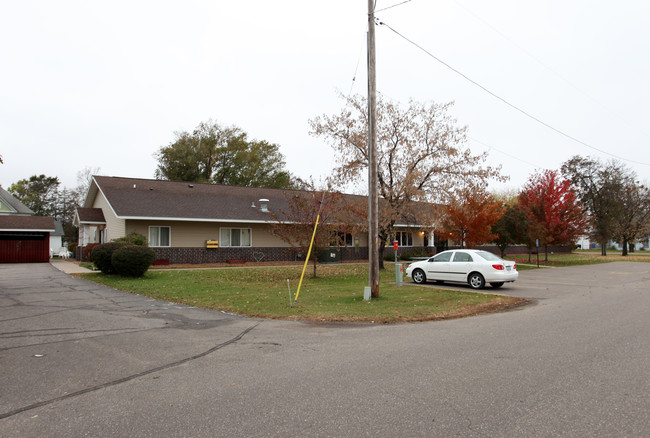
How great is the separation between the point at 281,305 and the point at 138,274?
949 centimetres

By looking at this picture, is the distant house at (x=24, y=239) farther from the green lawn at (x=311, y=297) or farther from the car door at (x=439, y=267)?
the car door at (x=439, y=267)

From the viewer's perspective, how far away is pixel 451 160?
22172 mm

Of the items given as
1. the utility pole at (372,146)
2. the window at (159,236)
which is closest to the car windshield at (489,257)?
the utility pole at (372,146)

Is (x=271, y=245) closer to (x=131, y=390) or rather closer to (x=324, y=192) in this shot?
(x=324, y=192)

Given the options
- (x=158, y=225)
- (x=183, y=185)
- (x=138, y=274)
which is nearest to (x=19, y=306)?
(x=138, y=274)

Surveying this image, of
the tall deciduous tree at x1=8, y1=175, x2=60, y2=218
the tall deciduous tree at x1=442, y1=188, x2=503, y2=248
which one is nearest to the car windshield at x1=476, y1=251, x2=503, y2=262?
the tall deciduous tree at x1=442, y1=188, x2=503, y2=248

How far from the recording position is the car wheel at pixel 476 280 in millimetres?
16406

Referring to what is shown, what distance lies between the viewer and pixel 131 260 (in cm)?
1769

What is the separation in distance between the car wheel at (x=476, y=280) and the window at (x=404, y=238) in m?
19.8

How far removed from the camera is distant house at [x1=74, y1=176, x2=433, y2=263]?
83.9 feet

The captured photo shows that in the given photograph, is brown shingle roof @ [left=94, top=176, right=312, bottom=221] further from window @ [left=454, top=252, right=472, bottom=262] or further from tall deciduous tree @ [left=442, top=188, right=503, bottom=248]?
window @ [left=454, top=252, right=472, bottom=262]

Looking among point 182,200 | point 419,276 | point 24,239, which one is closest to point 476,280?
point 419,276

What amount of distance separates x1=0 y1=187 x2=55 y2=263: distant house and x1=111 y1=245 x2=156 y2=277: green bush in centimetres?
1620

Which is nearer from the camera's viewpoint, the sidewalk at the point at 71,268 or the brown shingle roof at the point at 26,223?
the sidewalk at the point at 71,268
